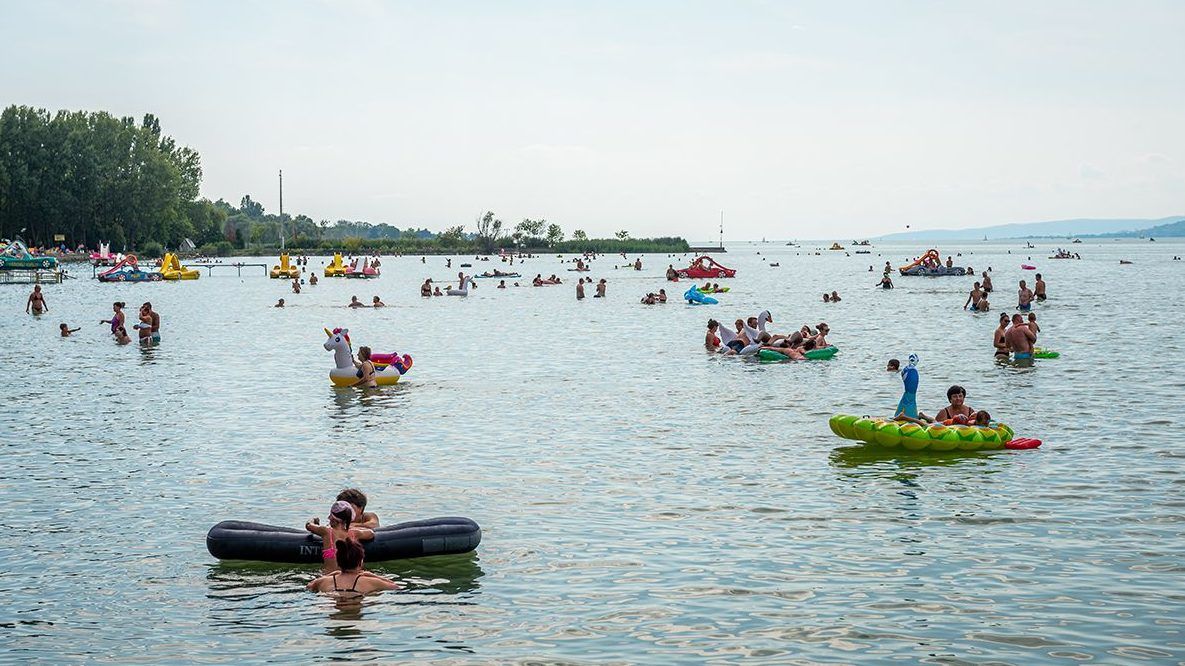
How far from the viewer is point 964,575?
12.9 meters

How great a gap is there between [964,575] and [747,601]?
267cm

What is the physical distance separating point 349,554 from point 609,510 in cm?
463

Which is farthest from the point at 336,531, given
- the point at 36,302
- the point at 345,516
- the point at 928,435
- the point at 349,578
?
the point at 36,302

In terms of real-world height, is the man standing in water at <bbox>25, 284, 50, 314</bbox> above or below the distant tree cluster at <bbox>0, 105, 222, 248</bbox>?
below

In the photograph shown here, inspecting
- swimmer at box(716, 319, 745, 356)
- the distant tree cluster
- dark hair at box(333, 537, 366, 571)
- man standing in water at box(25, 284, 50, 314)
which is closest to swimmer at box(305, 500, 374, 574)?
dark hair at box(333, 537, 366, 571)

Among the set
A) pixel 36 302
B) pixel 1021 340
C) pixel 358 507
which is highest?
pixel 36 302

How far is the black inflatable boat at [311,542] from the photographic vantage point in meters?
13.2

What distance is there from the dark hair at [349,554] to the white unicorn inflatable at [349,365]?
15.8 meters

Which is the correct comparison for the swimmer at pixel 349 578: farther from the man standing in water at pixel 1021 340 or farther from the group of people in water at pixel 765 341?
the man standing in water at pixel 1021 340

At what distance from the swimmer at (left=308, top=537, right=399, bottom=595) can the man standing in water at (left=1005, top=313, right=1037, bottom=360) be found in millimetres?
26039

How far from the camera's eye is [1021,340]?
3384 centimetres

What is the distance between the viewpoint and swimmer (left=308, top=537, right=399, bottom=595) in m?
12.4

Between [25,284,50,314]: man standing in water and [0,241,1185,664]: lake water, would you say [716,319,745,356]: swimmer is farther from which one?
[25,284,50,314]: man standing in water

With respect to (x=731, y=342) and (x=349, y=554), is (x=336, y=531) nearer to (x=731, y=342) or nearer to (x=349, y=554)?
(x=349, y=554)
